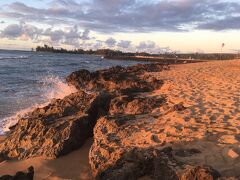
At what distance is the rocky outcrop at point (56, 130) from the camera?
7.27 meters

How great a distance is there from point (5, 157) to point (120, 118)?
8.51 feet

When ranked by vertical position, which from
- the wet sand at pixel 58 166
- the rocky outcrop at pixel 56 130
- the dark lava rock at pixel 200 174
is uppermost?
the dark lava rock at pixel 200 174

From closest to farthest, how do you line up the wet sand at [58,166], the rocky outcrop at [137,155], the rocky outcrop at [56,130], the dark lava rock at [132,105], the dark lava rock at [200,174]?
1. the dark lava rock at [200,174]
2. the rocky outcrop at [137,155]
3. the wet sand at [58,166]
4. the rocky outcrop at [56,130]
5. the dark lava rock at [132,105]

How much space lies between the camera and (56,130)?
757 centimetres

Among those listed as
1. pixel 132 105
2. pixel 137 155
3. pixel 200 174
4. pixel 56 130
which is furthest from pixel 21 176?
pixel 132 105

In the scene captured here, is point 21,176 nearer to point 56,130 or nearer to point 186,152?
point 186,152

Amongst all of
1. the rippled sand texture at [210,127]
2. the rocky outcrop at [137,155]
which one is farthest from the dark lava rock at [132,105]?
the rocky outcrop at [137,155]

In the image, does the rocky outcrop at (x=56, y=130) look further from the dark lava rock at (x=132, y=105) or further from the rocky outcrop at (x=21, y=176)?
the rocky outcrop at (x=21, y=176)

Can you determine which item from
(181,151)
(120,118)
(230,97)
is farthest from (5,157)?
(230,97)

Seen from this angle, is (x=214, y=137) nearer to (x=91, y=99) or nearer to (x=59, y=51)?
(x=91, y=99)

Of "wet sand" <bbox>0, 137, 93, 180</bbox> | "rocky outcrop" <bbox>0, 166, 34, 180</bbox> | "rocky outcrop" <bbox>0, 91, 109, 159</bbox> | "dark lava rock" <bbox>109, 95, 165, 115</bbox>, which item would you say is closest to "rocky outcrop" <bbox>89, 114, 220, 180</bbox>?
"wet sand" <bbox>0, 137, 93, 180</bbox>

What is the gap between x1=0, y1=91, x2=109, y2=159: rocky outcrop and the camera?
727cm

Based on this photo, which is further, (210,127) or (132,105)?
(132,105)

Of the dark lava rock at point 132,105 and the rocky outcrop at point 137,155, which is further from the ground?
the dark lava rock at point 132,105
